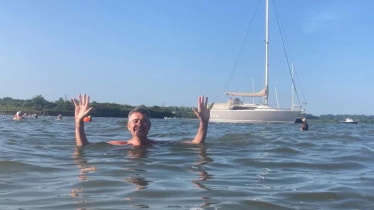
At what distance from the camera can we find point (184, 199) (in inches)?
133

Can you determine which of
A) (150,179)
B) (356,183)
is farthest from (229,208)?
(356,183)

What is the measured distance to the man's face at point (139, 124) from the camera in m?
6.94

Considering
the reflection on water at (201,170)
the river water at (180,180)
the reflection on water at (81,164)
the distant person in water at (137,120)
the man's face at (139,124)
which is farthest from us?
the man's face at (139,124)

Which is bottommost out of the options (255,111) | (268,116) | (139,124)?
(139,124)

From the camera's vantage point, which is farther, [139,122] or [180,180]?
[139,122]

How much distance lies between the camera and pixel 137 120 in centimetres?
695

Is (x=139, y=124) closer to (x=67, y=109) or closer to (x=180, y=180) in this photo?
(x=180, y=180)

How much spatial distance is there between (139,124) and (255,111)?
40.0 meters

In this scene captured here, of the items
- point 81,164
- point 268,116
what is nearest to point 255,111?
point 268,116

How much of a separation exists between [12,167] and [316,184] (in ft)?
11.1

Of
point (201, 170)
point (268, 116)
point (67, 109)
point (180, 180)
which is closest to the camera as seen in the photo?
point (180, 180)

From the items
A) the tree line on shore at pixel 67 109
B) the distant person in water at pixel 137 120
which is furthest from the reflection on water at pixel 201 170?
the tree line on shore at pixel 67 109

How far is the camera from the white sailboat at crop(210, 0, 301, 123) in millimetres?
45312

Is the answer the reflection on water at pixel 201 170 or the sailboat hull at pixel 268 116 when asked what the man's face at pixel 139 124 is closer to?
the reflection on water at pixel 201 170
